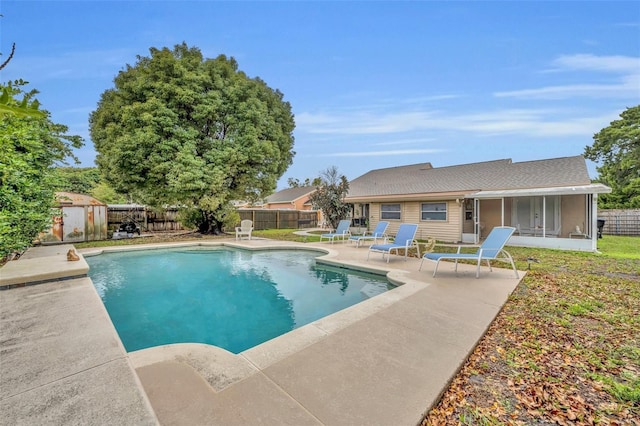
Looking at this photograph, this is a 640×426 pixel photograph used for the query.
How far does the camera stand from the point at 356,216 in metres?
18.2

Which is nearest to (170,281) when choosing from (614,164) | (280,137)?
(280,137)

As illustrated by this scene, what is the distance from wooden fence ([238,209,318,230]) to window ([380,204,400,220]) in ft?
31.6

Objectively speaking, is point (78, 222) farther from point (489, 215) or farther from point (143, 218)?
point (489, 215)

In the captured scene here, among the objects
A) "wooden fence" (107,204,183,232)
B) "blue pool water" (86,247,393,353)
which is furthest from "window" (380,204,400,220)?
"wooden fence" (107,204,183,232)

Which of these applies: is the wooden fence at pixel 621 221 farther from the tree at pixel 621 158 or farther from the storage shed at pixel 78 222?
the storage shed at pixel 78 222

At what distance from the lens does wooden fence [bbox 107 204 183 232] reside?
16.7m

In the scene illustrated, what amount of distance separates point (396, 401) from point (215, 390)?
1.42 meters

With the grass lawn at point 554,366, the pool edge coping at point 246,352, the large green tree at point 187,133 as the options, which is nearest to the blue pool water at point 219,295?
the pool edge coping at point 246,352

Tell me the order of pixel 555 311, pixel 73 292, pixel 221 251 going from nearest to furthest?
pixel 555 311 → pixel 73 292 → pixel 221 251

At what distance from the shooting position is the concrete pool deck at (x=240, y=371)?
77.1 inches

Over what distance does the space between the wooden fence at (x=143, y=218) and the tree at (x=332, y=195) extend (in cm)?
979

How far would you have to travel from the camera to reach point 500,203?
45.7 feet

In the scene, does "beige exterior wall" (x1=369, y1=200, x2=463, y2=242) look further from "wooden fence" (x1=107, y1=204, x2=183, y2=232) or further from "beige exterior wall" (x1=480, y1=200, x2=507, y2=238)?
"wooden fence" (x1=107, y1=204, x2=183, y2=232)

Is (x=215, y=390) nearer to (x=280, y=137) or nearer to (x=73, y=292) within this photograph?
(x=73, y=292)
